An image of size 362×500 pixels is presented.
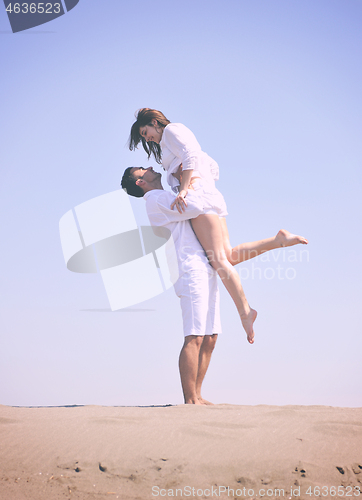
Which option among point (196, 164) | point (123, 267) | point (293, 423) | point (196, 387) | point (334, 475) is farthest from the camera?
point (123, 267)

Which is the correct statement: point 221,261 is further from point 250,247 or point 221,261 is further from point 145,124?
point 145,124

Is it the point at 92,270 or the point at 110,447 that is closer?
the point at 110,447

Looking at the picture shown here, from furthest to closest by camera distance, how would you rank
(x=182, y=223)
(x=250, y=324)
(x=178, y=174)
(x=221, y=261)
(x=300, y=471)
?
(x=178, y=174)
(x=182, y=223)
(x=221, y=261)
(x=250, y=324)
(x=300, y=471)

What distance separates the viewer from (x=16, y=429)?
6.76ft

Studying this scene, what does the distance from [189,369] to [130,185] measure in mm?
1803

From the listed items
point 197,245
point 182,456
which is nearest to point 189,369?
point 197,245

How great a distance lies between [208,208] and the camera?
10.8ft

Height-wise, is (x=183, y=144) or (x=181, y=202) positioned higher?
(x=183, y=144)

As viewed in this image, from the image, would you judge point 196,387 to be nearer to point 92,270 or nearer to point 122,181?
point 92,270

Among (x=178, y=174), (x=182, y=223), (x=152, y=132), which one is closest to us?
(x=182, y=223)

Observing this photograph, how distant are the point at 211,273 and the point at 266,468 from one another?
70.2 inches

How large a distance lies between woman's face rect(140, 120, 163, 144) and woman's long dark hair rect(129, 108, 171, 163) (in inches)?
1.1

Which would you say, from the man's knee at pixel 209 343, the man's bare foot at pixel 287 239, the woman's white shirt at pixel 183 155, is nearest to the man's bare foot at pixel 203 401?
the man's knee at pixel 209 343

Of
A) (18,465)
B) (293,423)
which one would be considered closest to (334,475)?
(293,423)
